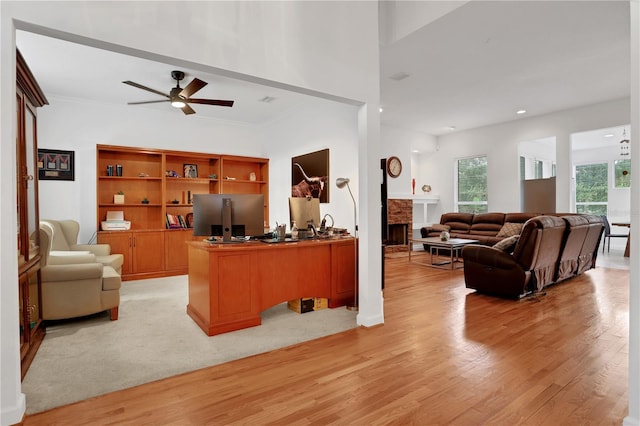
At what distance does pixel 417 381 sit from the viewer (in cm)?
230

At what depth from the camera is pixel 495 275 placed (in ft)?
14.2

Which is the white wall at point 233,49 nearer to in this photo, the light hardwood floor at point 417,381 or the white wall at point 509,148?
the light hardwood floor at point 417,381

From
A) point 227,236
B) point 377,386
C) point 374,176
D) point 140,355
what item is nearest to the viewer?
point 377,386

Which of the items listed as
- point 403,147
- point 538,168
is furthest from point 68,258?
point 538,168

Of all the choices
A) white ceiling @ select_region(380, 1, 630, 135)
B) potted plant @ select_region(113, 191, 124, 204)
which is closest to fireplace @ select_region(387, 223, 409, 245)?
white ceiling @ select_region(380, 1, 630, 135)

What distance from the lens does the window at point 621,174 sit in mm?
9656

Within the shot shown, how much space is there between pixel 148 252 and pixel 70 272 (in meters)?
2.55

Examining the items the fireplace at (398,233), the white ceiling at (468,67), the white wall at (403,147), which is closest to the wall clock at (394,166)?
the white wall at (403,147)

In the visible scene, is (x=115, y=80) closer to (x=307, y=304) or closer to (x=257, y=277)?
(x=257, y=277)

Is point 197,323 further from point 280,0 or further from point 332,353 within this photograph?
point 280,0

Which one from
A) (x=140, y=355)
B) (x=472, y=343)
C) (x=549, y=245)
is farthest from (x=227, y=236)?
(x=549, y=245)

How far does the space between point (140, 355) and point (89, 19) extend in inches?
95.4

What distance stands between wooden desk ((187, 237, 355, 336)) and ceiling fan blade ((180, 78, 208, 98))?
6.14 ft

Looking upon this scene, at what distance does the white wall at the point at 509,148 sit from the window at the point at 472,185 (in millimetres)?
227
